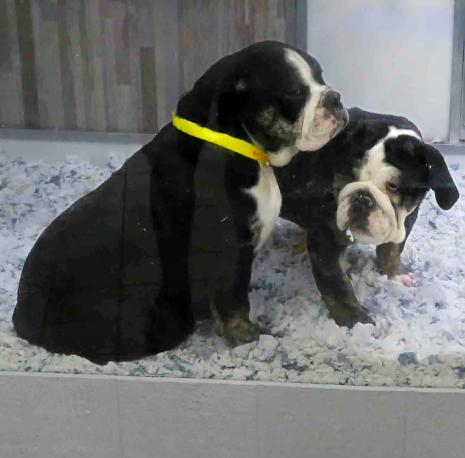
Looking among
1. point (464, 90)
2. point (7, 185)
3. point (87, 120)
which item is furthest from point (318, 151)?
point (7, 185)

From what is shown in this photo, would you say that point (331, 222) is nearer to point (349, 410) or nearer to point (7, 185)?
point (349, 410)

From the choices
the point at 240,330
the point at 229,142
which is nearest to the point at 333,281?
the point at 240,330

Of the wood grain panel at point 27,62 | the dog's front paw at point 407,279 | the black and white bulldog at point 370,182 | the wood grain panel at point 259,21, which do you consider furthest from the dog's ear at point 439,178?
the wood grain panel at point 27,62

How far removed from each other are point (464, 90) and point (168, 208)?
45cm

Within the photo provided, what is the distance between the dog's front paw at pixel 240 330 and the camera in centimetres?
97

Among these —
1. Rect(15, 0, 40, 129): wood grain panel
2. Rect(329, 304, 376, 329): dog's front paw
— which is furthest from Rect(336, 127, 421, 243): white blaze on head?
Rect(15, 0, 40, 129): wood grain panel

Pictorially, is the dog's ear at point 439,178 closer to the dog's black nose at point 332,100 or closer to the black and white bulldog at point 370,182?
the black and white bulldog at point 370,182

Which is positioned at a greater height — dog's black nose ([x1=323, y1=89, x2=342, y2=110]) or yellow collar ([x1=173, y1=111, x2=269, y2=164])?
dog's black nose ([x1=323, y1=89, x2=342, y2=110])

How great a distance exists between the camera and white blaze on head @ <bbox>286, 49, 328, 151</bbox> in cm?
84

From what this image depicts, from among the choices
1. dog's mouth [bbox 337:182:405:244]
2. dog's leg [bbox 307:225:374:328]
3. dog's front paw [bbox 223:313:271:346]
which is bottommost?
dog's front paw [bbox 223:313:271:346]

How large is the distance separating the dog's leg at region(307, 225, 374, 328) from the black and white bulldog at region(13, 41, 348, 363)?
0.26 ft

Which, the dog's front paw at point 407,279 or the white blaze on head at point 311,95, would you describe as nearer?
the white blaze on head at point 311,95

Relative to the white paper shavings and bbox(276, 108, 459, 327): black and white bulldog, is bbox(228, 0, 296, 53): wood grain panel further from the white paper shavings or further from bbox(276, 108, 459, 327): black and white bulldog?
the white paper shavings

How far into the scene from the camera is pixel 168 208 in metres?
0.94
